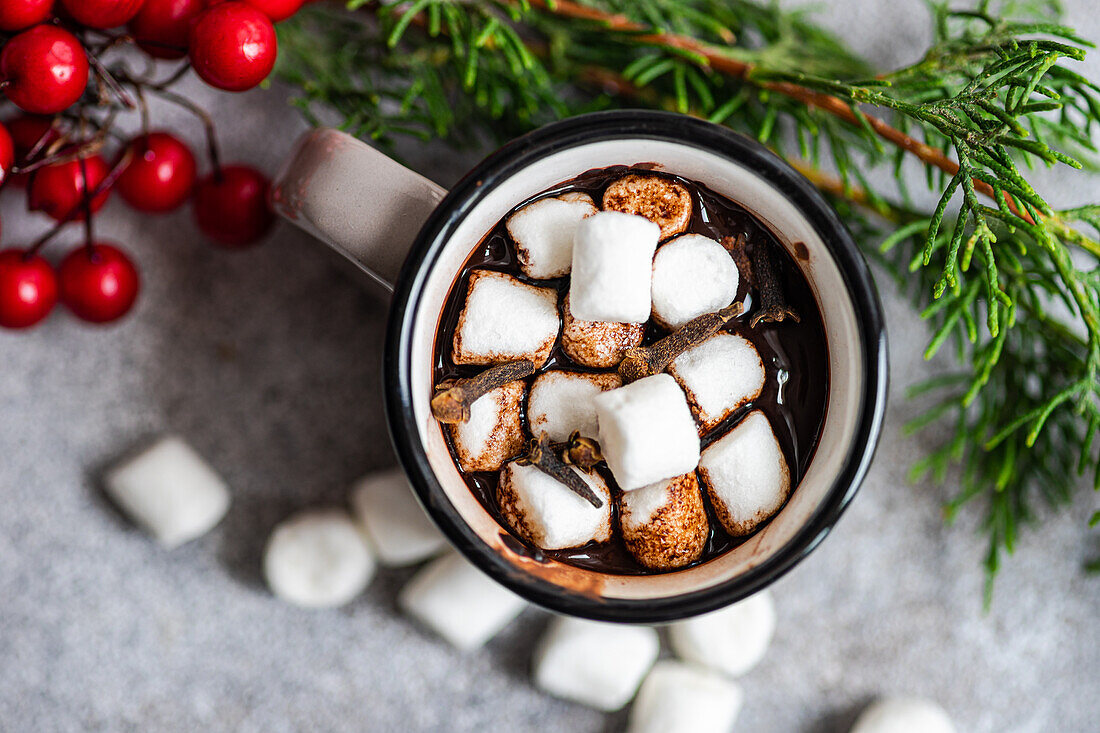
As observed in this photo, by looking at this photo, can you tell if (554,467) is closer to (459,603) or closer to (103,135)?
(459,603)

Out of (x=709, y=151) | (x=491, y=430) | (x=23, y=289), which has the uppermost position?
(x=709, y=151)

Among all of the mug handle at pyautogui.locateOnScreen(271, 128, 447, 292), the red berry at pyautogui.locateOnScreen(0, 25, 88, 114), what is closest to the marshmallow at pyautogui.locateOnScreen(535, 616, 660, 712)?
the mug handle at pyautogui.locateOnScreen(271, 128, 447, 292)

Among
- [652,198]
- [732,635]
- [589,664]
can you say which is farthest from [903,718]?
[652,198]

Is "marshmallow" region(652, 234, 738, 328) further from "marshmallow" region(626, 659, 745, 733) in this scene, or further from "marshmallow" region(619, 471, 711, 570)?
"marshmallow" region(626, 659, 745, 733)

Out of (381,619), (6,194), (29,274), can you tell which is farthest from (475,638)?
(6,194)

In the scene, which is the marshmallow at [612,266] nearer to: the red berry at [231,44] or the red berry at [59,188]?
the red berry at [231,44]
